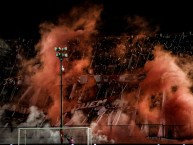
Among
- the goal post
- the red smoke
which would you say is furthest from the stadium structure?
the goal post

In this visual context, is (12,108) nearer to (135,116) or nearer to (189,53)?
(135,116)

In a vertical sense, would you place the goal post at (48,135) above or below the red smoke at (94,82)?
below

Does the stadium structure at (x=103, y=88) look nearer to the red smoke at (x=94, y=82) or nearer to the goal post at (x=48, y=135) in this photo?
the red smoke at (x=94, y=82)

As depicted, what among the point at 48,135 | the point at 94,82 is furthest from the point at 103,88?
the point at 48,135

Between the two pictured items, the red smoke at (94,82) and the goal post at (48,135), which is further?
the red smoke at (94,82)

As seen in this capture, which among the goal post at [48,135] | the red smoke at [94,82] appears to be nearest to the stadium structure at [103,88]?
the red smoke at [94,82]

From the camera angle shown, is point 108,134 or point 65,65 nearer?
point 108,134

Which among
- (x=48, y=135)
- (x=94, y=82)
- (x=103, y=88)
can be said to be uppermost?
(x=94, y=82)

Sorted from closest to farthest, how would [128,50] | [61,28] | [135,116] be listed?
[135,116] < [128,50] < [61,28]

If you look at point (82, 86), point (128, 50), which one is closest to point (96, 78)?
point (82, 86)

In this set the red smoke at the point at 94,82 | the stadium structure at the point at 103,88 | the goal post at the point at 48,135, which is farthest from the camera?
the stadium structure at the point at 103,88

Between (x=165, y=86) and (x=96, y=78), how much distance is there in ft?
15.8

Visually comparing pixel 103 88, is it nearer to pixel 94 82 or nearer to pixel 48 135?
pixel 94 82

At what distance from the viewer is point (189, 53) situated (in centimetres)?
2834
